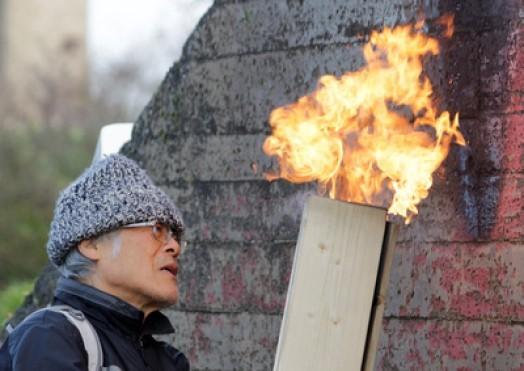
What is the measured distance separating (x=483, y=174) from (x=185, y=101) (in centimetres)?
169

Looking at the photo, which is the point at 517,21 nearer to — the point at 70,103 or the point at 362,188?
the point at 362,188

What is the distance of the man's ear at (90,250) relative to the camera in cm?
457

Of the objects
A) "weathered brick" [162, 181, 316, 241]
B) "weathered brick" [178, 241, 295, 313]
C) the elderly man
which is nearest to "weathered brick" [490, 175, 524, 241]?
"weathered brick" [162, 181, 316, 241]

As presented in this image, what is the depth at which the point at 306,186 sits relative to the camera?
5.70 m

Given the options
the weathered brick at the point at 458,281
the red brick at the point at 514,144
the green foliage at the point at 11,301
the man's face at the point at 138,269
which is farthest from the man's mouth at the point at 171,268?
the green foliage at the point at 11,301

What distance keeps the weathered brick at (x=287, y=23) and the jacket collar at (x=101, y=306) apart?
1.78m

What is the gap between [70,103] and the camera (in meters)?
21.1

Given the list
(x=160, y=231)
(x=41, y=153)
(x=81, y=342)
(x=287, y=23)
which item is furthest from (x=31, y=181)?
(x=81, y=342)

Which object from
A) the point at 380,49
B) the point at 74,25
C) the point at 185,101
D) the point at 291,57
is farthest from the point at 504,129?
the point at 74,25

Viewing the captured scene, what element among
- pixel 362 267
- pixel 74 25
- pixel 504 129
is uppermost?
pixel 74 25

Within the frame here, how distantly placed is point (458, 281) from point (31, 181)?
11.9 meters

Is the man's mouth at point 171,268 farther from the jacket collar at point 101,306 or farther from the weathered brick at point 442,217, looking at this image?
the weathered brick at point 442,217

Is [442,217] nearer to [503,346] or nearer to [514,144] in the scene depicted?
[514,144]

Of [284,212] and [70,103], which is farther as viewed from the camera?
[70,103]
